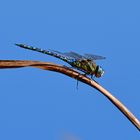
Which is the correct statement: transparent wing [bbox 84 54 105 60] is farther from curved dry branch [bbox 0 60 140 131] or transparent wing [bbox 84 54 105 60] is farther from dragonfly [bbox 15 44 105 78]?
curved dry branch [bbox 0 60 140 131]

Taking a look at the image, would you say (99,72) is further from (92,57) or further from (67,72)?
(67,72)

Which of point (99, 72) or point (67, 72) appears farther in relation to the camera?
point (99, 72)

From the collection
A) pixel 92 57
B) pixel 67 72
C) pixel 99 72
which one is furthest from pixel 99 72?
pixel 67 72

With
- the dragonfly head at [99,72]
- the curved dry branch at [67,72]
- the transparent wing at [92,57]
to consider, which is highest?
the transparent wing at [92,57]

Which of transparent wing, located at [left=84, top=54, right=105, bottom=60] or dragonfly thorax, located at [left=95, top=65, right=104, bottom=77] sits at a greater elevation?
transparent wing, located at [left=84, top=54, right=105, bottom=60]

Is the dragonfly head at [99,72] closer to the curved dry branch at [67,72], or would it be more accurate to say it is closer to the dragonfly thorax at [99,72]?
the dragonfly thorax at [99,72]

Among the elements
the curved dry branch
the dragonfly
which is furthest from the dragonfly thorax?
the curved dry branch

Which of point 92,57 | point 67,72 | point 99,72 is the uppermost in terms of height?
point 92,57

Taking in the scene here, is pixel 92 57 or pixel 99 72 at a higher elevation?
pixel 92 57

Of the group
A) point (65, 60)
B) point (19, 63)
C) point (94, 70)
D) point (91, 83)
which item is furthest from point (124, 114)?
point (65, 60)

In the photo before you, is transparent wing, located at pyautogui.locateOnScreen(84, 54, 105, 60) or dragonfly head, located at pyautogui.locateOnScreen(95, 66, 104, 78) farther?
transparent wing, located at pyautogui.locateOnScreen(84, 54, 105, 60)

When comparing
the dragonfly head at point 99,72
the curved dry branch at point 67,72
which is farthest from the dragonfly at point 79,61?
the curved dry branch at point 67,72
